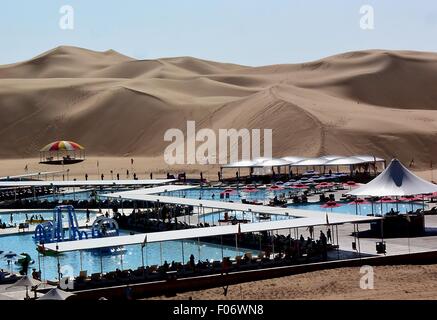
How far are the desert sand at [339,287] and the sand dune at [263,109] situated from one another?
56727 mm

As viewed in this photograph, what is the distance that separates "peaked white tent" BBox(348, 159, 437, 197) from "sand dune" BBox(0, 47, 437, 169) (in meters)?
45.3

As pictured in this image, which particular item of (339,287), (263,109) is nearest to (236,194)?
(339,287)

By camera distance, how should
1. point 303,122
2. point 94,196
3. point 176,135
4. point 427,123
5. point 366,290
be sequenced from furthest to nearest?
point 176,135 → point 427,123 → point 303,122 → point 94,196 → point 366,290

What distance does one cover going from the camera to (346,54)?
18588cm

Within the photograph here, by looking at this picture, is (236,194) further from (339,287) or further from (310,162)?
(339,287)

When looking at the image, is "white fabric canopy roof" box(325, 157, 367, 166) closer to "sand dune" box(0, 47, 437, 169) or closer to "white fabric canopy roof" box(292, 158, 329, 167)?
"white fabric canopy roof" box(292, 158, 329, 167)

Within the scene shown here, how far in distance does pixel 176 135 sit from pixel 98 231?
3088 inches

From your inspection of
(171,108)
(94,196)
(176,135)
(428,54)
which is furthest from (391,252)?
(428,54)

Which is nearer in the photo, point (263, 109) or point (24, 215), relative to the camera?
point (24, 215)

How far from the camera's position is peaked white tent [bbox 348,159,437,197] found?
33.3 metres

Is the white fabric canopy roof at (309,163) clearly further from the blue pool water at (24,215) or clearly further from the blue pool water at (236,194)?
the blue pool water at (24,215)

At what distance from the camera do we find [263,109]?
104812 mm

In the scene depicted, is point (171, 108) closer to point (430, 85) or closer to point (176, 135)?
point (176, 135)

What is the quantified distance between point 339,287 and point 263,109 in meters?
84.1
